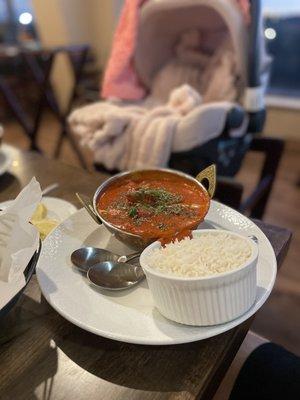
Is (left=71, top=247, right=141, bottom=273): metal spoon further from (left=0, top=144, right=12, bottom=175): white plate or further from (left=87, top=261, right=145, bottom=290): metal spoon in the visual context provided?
(left=0, top=144, right=12, bottom=175): white plate

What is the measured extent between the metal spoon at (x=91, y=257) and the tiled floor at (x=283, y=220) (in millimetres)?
940

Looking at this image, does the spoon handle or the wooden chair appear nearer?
the spoon handle

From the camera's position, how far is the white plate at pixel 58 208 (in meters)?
0.75

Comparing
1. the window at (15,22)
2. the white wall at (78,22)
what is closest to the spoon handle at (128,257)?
the white wall at (78,22)

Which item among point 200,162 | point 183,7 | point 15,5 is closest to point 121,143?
point 200,162

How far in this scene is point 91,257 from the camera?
59 cm

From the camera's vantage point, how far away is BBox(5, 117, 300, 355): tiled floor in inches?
53.0

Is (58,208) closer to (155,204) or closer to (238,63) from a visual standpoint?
(155,204)

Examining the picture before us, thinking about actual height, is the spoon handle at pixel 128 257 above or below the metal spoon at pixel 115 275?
below

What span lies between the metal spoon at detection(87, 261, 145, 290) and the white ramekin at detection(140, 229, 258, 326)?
77 mm

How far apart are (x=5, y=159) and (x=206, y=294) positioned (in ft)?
2.45

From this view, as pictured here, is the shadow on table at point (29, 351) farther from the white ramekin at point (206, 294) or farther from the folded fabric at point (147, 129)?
the folded fabric at point (147, 129)

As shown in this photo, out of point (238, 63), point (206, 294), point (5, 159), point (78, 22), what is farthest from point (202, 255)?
point (78, 22)

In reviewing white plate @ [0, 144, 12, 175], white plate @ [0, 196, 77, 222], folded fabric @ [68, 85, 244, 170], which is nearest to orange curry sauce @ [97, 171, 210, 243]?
white plate @ [0, 196, 77, 222]
